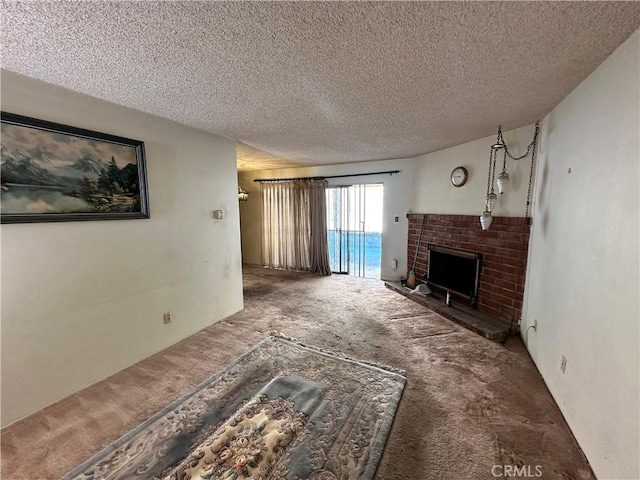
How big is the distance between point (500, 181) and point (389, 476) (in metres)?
2.81

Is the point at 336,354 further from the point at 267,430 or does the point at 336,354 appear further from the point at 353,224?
the point at 353,224

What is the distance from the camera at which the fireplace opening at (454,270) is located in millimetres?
3363

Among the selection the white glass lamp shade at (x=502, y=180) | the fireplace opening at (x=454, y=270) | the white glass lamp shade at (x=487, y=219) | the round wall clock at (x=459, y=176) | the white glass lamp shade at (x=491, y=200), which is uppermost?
the round wall clock at (x=459, y=176)

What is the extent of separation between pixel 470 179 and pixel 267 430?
355 centimetres

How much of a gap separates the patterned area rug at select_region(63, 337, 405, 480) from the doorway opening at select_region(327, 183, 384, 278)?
3.31 metres

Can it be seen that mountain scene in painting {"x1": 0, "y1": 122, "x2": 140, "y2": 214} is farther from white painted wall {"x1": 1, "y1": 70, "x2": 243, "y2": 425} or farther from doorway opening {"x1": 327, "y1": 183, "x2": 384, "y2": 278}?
doorway opening {"x1": 327, "y1": 183, "x2": 384, "y2": 278}

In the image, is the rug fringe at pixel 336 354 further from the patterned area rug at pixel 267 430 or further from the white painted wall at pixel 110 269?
the white painted wall at pixel 110 269

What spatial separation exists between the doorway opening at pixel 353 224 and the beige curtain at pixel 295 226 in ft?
0.79

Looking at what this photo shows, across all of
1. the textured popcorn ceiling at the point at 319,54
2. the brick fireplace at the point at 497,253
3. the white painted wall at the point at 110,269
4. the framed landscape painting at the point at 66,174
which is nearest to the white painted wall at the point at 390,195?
the brick fireplace at the point at 497,253

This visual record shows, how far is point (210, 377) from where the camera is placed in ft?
7.19

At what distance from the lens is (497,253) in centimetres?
309

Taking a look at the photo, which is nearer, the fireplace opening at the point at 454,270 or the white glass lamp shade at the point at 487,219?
the white glass lamp shade at the point at 487,219

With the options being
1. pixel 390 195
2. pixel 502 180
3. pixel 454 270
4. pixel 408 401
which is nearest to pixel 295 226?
pixel 390 195

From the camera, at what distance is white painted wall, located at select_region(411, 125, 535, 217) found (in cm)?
284
